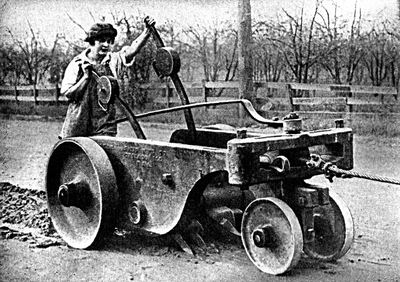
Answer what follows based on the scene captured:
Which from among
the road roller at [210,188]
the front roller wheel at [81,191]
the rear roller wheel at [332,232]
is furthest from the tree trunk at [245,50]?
the rear roller wheel at [332,232]

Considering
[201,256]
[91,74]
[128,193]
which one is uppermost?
[91,74]

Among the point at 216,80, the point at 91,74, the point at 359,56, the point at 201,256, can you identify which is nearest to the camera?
the point at 201,256

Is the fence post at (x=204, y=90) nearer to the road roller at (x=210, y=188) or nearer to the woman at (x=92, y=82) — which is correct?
the woman at (x=92, y=82)

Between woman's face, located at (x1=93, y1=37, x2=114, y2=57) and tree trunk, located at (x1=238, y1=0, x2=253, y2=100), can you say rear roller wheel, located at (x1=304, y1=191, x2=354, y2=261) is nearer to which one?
woman's face, located at (x1=93, y1=37, x2=114, y2=57)

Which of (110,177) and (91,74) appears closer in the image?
(110,177)

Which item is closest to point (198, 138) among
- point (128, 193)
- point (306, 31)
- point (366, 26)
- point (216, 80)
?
point (128, 193)

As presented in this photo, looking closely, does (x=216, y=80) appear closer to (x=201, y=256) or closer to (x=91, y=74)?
(x=91, y=74)

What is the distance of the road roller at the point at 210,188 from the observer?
4.12 meters

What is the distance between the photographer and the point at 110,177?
4828 millimetres

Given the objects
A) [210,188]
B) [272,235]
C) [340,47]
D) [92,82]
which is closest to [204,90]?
[340,47]

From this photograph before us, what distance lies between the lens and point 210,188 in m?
5.07

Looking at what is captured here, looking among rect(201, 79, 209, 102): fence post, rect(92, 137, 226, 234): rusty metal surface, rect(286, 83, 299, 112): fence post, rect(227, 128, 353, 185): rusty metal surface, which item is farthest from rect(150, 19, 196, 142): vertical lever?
rect(201, 79, 209, 102): fence post

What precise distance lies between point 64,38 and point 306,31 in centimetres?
434

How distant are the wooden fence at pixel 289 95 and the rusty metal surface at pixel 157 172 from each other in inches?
215
